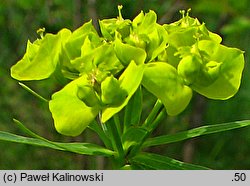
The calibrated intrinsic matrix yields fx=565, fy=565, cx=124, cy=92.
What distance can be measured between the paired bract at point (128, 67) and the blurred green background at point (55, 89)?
1822mm

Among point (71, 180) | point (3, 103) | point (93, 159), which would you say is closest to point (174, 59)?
point (71, 180)

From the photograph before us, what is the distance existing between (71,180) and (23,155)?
195 centimetres

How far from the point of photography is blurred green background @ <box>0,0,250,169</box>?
303 centimetres

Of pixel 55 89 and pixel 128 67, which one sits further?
pixel 55 89

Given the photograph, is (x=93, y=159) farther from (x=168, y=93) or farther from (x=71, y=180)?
(x=168, y=93)

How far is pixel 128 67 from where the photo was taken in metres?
1.02

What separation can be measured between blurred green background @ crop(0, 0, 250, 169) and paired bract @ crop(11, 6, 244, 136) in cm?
182

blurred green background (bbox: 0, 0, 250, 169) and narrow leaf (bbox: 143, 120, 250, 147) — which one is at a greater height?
blurred green background (bbox: 0, 0, 250, 169)

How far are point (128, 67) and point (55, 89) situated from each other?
82.8 inches

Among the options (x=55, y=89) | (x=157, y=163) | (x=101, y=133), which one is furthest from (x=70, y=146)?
(x=55, y=89)

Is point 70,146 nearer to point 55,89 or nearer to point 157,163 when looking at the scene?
point 157,163

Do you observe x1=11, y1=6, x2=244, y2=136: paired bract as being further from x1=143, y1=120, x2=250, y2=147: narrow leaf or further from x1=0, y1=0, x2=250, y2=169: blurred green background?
x1=0, y1=0, x2=250, y2=169: blurred green background

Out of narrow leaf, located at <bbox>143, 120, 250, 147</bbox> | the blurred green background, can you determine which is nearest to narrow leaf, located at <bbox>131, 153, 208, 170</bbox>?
narrow leaf, located at <bbox>143, 120, 250, 147</bbox>

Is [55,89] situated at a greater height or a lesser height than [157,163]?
greater
